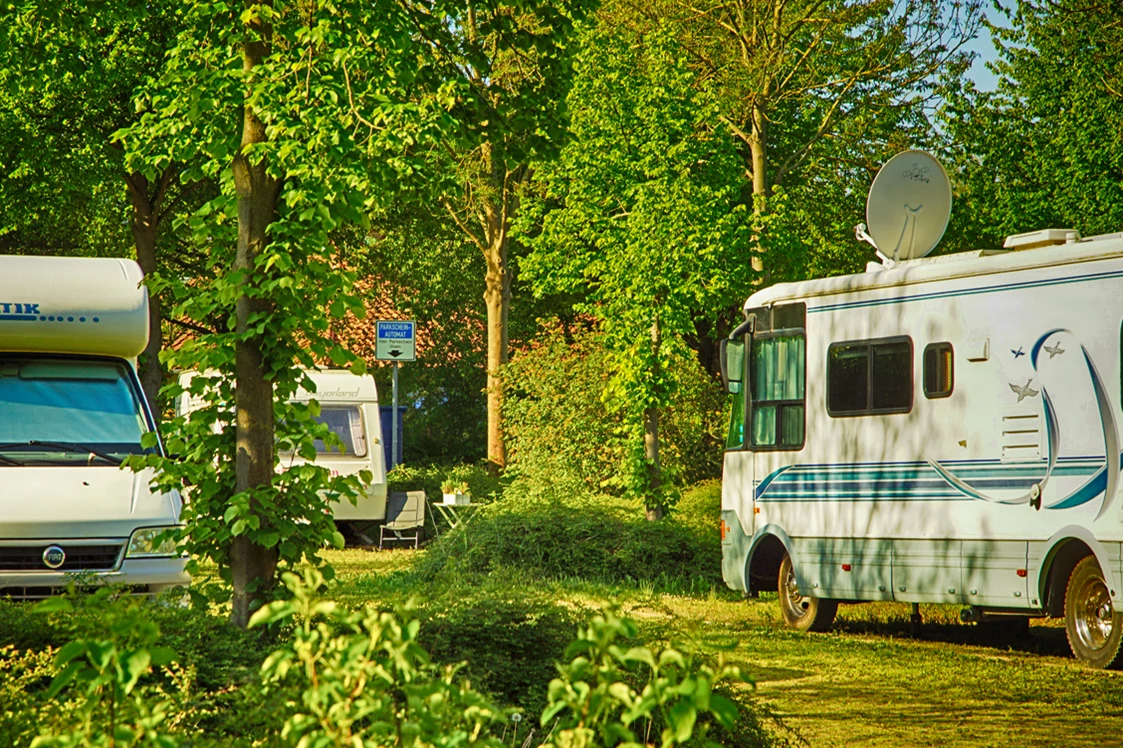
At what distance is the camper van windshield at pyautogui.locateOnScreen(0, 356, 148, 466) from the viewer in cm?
967

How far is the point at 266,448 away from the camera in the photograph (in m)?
7.26

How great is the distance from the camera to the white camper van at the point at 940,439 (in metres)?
11.0

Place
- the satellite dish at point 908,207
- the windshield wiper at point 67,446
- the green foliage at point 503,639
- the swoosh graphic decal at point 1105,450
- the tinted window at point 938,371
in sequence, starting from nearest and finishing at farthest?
1. the green foliage at point 503,639
2. the windshield wiper at point 67,446
3. the swoosh graphic decal at point 1105,450
4. the tinted window at point 938,371
5. the satellite dish at point 908,207

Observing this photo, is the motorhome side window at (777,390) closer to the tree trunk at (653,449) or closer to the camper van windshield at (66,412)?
the tree trunk at (653,449)

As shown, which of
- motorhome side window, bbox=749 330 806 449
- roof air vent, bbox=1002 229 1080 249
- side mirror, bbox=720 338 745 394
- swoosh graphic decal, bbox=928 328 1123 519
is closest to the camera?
swoosh graphic decal, bbox=928 328 1123 519

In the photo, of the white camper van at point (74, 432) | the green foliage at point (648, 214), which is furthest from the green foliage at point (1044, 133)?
the white camper van at point (74, 432)

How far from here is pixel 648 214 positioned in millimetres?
18906

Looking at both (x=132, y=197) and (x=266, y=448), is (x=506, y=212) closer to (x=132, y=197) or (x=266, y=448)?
(x=132, y=197)

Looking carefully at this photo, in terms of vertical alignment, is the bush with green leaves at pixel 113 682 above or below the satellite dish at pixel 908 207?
below

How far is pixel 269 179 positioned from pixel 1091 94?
83.8 feet

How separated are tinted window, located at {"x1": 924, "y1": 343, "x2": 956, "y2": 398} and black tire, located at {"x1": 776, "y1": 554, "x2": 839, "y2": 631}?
232 centimetres

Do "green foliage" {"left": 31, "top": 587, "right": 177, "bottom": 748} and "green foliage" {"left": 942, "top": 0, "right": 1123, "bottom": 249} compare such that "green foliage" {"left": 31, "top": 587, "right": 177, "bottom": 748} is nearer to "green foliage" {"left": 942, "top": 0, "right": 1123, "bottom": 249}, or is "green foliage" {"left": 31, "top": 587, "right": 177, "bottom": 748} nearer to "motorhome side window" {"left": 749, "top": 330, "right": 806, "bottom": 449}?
"motorhome side window" {"left": 749, "top": 330, "right": 806, "bottom": 449}

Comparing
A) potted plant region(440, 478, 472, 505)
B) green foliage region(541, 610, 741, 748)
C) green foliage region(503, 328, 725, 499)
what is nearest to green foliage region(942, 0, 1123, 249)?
green foliage region(503, 328, 725, 499)

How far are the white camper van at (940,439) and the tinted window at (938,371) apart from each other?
17 millimetres
